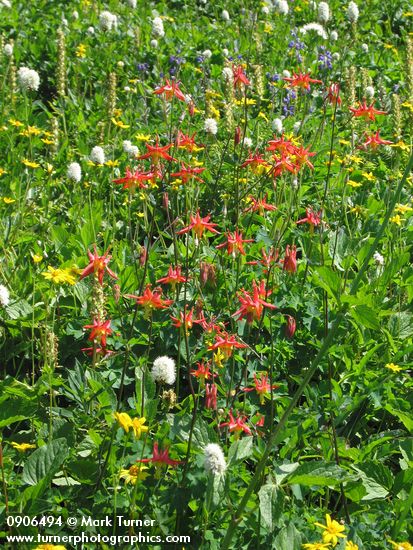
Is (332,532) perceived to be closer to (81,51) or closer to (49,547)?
(49,547)

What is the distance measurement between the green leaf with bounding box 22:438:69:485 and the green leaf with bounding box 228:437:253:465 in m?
0.48

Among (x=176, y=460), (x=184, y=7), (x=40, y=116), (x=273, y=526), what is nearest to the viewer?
(x=273, y=526)

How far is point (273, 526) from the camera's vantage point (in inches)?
80.9

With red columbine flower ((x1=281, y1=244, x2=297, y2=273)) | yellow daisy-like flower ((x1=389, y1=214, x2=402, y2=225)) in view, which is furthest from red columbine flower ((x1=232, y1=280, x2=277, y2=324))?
yellow daisy-like flower ((x1=389, y1=214, x2=402, y2=225))

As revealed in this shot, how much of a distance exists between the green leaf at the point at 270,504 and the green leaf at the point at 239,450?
0.35 feet

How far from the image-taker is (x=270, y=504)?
1.96m

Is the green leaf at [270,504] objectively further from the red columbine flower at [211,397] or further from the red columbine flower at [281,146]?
the red columbine flower at [281,146]

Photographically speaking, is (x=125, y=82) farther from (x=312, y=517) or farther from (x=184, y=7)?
(x=312, y=517)

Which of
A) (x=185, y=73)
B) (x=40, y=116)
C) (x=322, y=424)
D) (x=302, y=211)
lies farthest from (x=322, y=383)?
(x=185, y=73)

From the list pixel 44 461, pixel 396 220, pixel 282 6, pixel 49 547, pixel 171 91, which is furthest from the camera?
pixel 282 6

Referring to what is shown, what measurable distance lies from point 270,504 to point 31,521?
63 cm

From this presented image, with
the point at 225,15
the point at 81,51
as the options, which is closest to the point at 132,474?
the point at 81,51

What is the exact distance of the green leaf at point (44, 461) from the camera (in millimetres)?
2156

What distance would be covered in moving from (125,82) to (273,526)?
422 cm
